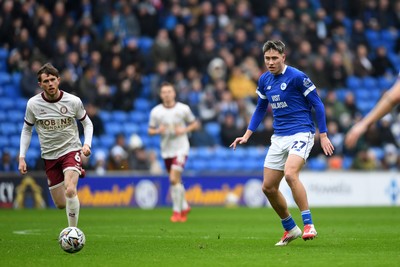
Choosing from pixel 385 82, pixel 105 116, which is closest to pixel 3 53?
pixel 105 116

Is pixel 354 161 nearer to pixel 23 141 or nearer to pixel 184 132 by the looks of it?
pixel 184 132

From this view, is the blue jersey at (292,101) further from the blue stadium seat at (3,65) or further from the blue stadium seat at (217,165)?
the blue stadium seat at (3,65)

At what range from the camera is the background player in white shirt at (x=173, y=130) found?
1905 centimetres

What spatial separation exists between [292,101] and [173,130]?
7.19 metres

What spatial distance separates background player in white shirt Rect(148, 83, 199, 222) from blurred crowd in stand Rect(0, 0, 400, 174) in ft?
20.1

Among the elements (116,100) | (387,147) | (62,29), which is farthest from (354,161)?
(62,29)

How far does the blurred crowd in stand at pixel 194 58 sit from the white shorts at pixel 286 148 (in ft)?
44.0

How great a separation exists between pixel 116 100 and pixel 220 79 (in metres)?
3.50

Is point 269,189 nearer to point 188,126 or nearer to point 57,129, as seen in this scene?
point 57,129

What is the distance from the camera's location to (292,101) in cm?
1235

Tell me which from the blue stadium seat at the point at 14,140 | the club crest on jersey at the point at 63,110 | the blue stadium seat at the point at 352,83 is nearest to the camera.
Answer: the club crest on jersey at the point at 63,110

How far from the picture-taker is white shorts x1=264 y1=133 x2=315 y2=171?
40.0 ft

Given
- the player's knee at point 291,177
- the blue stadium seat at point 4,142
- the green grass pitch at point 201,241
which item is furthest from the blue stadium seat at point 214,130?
the player's knee at point 291,177

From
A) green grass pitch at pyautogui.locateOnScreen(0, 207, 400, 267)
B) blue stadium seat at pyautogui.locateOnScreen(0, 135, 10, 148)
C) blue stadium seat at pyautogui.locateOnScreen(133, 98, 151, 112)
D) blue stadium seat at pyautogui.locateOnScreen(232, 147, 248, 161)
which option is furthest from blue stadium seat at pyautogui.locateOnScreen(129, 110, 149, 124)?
green grass pitch at pyautogui.locateOnScreen(0, 207, 400, 267)
